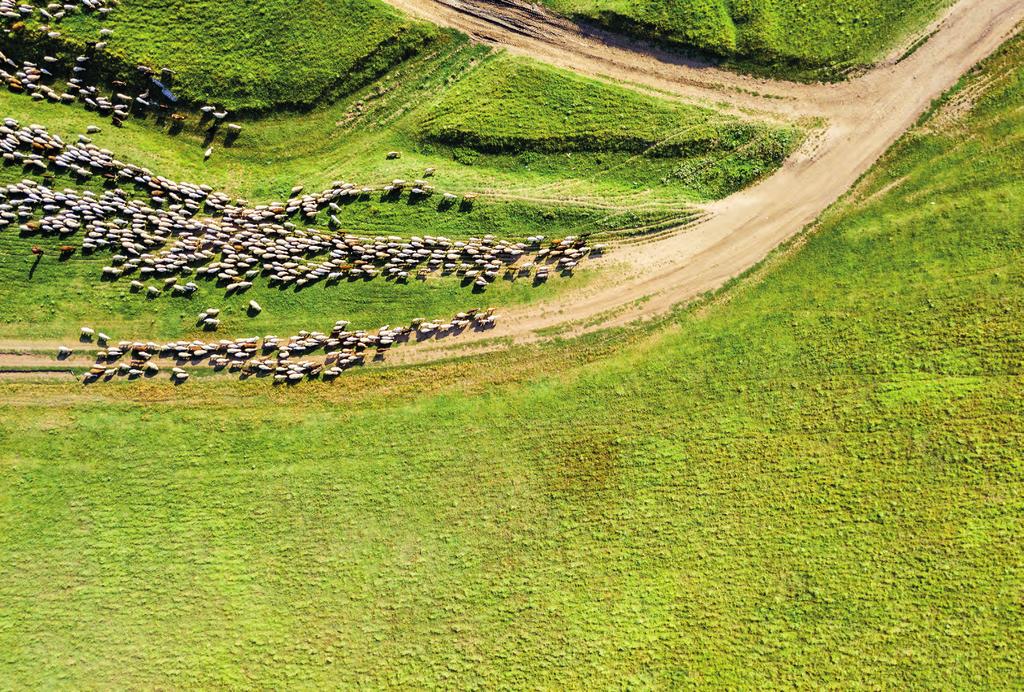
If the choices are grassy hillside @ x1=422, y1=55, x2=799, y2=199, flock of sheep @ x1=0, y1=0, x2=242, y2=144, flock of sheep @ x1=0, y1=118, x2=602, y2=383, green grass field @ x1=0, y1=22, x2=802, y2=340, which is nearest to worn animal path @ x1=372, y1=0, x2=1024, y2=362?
green grass field @ x1=0, y1=22, x2=802, y2=340

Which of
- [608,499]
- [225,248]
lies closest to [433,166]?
[225,248]

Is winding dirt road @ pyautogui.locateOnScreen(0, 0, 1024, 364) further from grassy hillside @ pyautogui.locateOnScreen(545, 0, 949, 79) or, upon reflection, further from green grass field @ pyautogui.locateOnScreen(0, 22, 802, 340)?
green grass field @ pyautogui.locateOnScreen(0, 22, 802, 340)

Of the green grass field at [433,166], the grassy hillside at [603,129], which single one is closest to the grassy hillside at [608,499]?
the green grass field at [433,166]

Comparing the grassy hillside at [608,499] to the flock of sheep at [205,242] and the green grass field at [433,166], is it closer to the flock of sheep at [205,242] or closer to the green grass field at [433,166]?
the flock of sheep at [205,242]

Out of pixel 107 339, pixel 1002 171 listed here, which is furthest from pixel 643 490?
pixel 107 339

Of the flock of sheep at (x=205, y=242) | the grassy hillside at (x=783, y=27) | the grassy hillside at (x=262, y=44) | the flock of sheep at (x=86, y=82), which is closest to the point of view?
the flock of sheep at (x=205, y=242)

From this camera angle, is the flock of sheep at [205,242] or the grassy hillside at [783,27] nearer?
the flock of sheep at [205,242]
